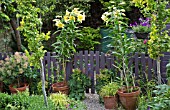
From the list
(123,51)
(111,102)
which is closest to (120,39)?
(123,51)

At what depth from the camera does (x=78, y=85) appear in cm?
482

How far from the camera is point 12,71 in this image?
15.9ft

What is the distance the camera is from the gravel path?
4.56 m

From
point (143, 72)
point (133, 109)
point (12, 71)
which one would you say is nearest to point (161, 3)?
point (143, 72)

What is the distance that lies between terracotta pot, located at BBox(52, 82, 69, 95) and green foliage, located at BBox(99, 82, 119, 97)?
725mm

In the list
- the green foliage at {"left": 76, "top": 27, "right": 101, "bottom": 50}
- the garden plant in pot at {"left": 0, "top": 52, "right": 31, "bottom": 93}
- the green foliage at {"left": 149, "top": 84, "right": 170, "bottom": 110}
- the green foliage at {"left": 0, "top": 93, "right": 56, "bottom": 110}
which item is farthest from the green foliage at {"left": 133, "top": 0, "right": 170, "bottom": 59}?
the green foliage at {"left": 76, "top": 27, "right": 101, "bottom": 50}

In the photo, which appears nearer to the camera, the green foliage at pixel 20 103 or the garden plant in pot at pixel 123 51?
the green foliage at pixel 20 103

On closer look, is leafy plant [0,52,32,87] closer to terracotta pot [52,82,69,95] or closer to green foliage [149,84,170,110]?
terracotta pot [52,82,69,95]

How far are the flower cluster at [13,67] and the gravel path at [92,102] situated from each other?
4.26ft

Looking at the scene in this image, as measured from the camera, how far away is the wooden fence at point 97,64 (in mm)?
4691

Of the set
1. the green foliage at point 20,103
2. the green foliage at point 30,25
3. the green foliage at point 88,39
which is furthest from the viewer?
the green foliage at point 88,39

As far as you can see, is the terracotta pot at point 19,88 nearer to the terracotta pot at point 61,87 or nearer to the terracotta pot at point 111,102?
the terracotta pot at point 61,87

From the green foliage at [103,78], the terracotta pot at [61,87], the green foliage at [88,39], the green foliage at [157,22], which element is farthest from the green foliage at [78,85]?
the green foliage at [88,39]

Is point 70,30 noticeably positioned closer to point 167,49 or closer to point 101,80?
point 101,80
